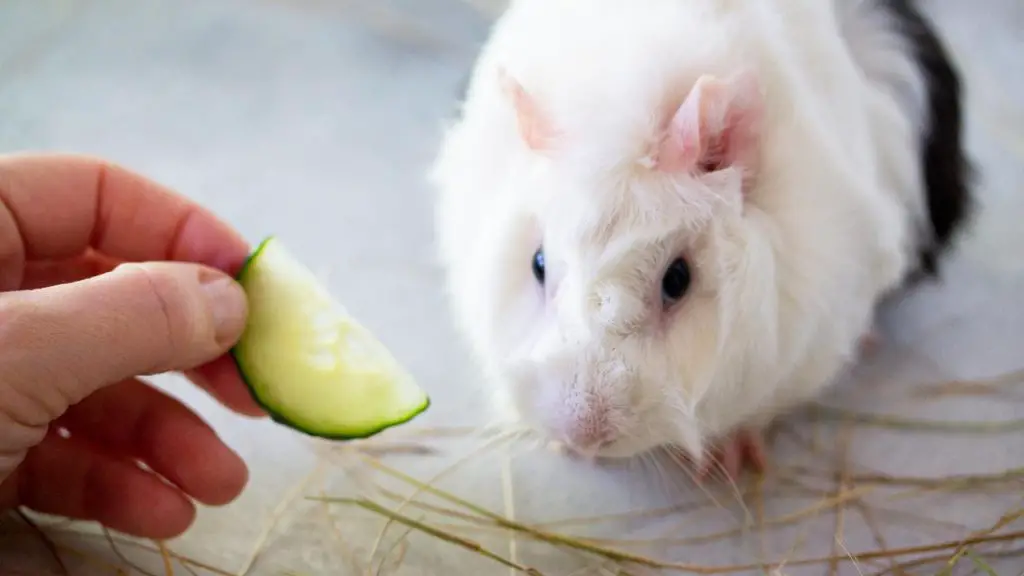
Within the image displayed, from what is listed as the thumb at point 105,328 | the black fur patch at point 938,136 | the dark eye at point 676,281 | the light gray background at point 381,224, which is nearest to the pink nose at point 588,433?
the dark eye at point 676,281

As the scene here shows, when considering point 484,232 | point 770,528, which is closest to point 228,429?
point 484,232

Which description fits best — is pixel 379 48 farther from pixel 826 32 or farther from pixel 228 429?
pixel 826 32

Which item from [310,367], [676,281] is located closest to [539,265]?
[676,281]

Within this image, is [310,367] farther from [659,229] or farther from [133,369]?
[659,229]

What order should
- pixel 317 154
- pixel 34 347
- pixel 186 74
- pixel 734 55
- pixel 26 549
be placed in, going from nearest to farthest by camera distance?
1. pixel 34 347
2. pixel 734 55
3. pixel 26 549
4. pixel 317 154
5. pixel 186 74

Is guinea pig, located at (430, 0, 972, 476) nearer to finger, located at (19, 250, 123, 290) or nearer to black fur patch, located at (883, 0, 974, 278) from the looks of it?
black fur patch, located at (883, 0, 974, 278)
